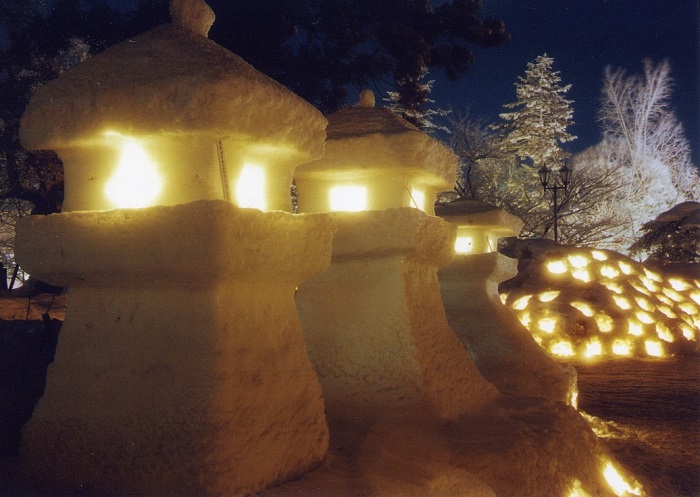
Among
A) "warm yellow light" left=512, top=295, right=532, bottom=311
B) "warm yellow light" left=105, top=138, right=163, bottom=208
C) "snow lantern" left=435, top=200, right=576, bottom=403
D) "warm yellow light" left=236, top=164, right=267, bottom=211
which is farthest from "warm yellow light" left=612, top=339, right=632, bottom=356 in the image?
"warm yellow light" left=105, top=138, right=163, bottom=208

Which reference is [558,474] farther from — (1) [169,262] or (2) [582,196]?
(2) [582,196]

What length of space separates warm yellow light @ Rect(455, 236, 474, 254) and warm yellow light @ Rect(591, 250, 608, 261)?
687 cm

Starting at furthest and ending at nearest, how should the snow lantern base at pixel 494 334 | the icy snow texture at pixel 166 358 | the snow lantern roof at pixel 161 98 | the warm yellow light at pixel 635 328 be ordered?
the warm yellow light at pixel 635 328, the snow lantern base at pixel 494 334, the snow lantern roof at pixel 161 98, the icy snow texture at pixel 166 358

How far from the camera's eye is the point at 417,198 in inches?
217

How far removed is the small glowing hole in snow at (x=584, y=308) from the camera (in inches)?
487

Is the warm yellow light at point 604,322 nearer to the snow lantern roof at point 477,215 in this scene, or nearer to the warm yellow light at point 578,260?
the warm yellow light at point 578,260

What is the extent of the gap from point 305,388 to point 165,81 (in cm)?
176

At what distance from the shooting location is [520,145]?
2544 centimetres

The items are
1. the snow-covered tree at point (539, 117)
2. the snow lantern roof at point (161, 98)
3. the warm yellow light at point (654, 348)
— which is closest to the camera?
the snow lantern roof at point (161, 98)

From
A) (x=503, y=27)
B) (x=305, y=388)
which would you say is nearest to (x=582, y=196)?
(x=503, y=27)

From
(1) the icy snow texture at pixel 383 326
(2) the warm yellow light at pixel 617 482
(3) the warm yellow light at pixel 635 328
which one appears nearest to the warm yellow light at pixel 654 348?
(3) the warm yellow light at pixel 635 328

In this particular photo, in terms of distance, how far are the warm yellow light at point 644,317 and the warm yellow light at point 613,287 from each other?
663 millimetres

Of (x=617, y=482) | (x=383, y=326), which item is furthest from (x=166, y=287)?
(x=617, y=482)

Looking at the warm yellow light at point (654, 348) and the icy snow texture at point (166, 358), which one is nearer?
the icy snow texture at point (166, 358)
